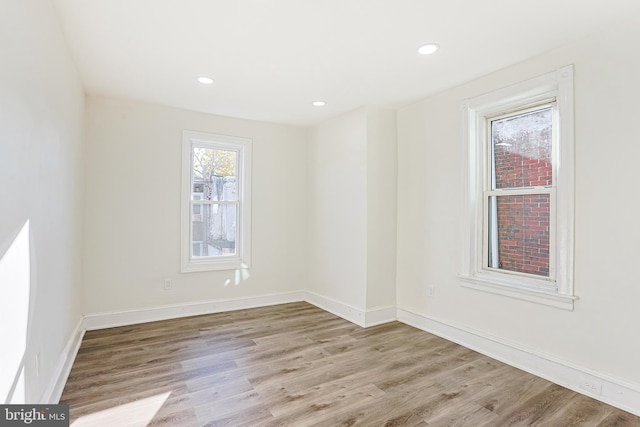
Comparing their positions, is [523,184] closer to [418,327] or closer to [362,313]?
[418,327]

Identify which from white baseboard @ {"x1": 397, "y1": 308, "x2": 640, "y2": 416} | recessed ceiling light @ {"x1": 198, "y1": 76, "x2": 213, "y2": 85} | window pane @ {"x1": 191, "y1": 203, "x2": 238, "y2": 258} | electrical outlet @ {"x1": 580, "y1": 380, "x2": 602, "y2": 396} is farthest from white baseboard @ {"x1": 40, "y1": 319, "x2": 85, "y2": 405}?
electrical outlet @ {"x1": 580, "y1": 380, "x2": 602, "y2": 396}

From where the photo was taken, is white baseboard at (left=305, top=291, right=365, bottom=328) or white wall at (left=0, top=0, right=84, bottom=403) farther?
white baseboard at (left=305, top=291, right=365, bottom=328)

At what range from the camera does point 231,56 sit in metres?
2.73

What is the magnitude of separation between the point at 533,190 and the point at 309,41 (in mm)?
2150

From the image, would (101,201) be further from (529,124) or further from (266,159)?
(529,124)

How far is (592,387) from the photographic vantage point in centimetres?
236

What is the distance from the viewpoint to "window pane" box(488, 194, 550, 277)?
2.78 metres

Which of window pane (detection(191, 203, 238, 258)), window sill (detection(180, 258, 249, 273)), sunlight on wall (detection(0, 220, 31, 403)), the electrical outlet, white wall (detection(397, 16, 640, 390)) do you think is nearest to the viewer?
sunlight on wall (detection(0, 220, 31, 403))

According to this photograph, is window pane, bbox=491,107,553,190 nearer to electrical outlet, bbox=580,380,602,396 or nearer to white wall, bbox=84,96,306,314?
electrical outlet, bbox=580,380,602,396

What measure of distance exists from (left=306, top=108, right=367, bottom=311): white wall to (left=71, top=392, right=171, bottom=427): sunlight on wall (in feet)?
7.54

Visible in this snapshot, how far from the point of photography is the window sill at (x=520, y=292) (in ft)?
8.29

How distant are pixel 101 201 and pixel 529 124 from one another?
4.26 metres

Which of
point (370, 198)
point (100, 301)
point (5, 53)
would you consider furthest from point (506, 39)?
point (100, 301)

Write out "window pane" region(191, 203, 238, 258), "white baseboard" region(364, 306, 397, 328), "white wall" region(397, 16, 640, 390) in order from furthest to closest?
1. "window pane" region(191, 203, 238, 258)
2. "white baseboard" region(364, 306, 397, 328)
3. "white wall" region(397, 16, 640, 390)
